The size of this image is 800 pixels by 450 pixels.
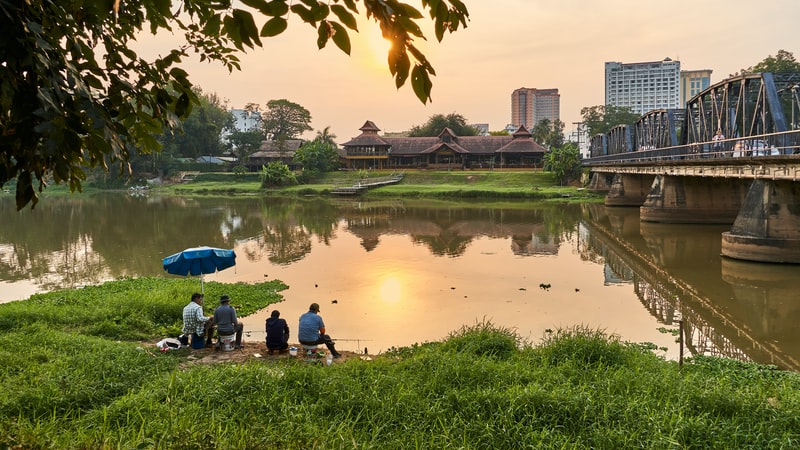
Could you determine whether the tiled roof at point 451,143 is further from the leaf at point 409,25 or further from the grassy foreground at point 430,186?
the leaf at point 409,25

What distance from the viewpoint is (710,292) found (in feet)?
53.5

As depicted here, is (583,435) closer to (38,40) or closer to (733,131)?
(38,40)

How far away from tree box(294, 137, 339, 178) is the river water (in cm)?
3202

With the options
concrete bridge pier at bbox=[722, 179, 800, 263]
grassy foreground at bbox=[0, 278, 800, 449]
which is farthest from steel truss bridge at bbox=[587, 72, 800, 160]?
grassy foreground at bbox=[0, 278, 800, 449]

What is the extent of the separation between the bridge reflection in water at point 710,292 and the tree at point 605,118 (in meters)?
65.5

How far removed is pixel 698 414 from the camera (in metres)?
6.07

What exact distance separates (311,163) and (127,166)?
224ft

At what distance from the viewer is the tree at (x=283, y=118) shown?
3750 inches

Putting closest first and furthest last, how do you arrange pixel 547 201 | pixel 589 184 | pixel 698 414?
1. pixel 698 414
2. pixel 547 201
3. pixel 589 184

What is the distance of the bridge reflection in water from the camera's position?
11.7m

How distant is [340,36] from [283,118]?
97.4 metres

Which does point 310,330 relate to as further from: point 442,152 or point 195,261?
point 442,152

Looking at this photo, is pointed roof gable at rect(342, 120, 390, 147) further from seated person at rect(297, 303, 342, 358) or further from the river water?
seated person at rect(297, 303, 342, 358)

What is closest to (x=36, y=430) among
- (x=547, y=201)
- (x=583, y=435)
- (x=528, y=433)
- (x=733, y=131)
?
(x=528, y=433)
